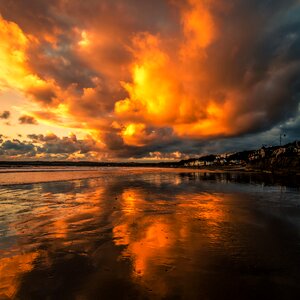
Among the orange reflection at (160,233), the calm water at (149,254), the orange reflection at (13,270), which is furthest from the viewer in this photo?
the orange reflection at (160,233)

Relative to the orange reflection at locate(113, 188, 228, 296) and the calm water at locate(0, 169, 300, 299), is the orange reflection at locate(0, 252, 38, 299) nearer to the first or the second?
the calm water at locate(0, 169, 300, 299)

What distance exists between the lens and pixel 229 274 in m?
8.47

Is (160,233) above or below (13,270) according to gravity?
above

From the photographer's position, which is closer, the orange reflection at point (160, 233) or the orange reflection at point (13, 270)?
the orange reflection at point (13, 270)

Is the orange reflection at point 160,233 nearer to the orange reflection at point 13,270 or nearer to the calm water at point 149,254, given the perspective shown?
the calm water at point 149,254

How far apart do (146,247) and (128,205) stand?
1053 cm

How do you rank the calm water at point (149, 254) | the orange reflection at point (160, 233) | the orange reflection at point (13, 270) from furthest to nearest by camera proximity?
1. the orange reflection at point (160, 233)
2. the calm water at point (149, 254)
3. the orange reflection at point (13, 270)

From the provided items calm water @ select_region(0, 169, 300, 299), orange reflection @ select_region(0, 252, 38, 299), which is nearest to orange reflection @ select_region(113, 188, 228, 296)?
calm water @ select_region(0, 169, 300, 299)

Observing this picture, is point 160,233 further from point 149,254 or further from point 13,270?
point 13,270

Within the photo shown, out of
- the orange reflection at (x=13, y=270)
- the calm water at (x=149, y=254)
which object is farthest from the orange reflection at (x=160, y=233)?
the orange reflection at (x=13, y=270)

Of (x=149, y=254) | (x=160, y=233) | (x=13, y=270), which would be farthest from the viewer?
(x=160, y=233)

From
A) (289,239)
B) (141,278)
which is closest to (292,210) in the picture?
(289,239)

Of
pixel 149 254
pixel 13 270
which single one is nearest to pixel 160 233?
pixel 149 254

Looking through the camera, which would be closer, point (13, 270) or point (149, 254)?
point (13, 270)
